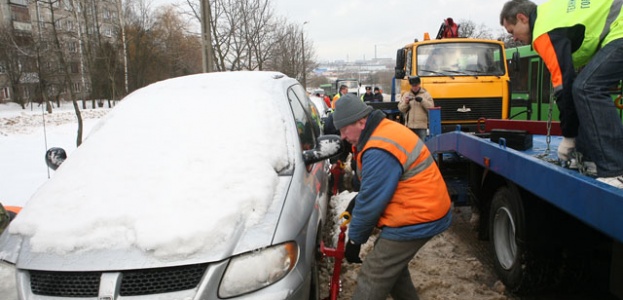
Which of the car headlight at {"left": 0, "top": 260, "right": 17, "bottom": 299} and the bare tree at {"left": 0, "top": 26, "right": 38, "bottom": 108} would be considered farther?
the bare tree at {"left": 0, "top": 26, "right": 38, "bottom": 108}

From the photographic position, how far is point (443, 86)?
8766mm

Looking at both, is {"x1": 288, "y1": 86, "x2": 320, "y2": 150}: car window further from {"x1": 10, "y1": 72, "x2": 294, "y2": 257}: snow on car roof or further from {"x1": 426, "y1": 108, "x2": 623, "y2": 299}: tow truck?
{"x1": 426, "y1": 108, "x2": 623, "y2": 299}: tow truck

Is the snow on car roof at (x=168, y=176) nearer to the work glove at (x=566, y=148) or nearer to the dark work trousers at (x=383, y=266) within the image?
the dark work trousers at (x=383, y=266)

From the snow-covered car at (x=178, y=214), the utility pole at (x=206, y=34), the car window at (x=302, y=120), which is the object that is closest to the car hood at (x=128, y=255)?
the snow-covered car at (x=178, y=214)

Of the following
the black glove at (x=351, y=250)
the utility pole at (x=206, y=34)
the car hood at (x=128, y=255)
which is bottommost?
the black glove at (x=351, y=250)

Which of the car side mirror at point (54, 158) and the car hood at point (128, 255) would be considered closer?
the car hood at point (128, 255)

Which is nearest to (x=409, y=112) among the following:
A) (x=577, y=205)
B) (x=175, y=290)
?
(x=577, y=205)

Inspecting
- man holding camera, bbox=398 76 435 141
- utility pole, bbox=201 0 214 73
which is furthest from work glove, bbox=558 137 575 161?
utility pole, bbox=201 0 214 73

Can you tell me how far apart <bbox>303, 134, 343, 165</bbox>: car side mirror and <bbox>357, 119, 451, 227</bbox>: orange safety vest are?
0.61 meters

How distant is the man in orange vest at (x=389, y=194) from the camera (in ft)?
8.00

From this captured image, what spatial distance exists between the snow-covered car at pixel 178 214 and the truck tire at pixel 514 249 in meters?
1.43

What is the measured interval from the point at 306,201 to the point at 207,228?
79cm

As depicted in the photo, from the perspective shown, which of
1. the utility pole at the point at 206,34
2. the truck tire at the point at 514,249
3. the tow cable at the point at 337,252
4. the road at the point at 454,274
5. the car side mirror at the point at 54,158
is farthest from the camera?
the utility pole at the point at 206,34

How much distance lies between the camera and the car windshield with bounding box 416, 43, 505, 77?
8875 millimetres
